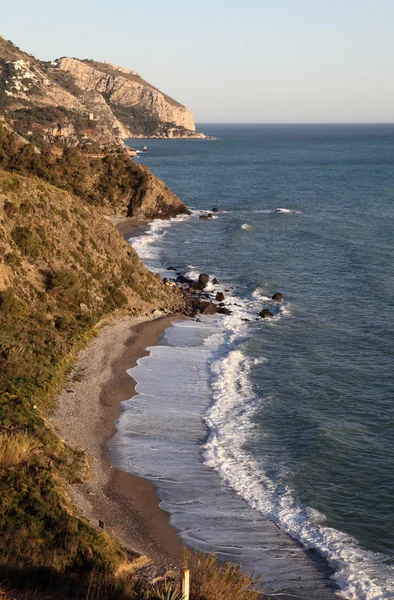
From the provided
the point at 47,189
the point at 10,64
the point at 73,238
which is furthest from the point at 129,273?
the point at 10,64

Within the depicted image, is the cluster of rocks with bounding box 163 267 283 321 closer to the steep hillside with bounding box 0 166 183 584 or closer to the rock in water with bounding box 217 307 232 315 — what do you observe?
the rock in water with bounding box 217 307 232 315

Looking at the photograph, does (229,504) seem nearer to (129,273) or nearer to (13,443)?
(13,443)

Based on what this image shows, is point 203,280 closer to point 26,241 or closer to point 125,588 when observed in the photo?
point 26,241

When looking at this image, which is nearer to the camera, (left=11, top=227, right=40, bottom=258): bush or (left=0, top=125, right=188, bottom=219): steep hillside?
(left=11, top=227, right=40, bottom=258): bush

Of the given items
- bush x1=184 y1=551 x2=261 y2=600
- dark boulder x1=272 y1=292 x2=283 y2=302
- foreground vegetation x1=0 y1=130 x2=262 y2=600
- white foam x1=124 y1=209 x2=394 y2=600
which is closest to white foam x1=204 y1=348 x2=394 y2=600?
white foam x1=124 y1=209 x2=394 y2=600

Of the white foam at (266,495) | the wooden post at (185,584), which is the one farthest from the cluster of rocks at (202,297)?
the wooden post at (185,584)

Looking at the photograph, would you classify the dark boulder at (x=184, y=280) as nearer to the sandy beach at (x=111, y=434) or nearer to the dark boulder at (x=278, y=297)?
the dark boulder at (x=278, y=297)

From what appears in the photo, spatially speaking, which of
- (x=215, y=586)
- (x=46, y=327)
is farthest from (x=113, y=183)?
(x=215, y=586)
